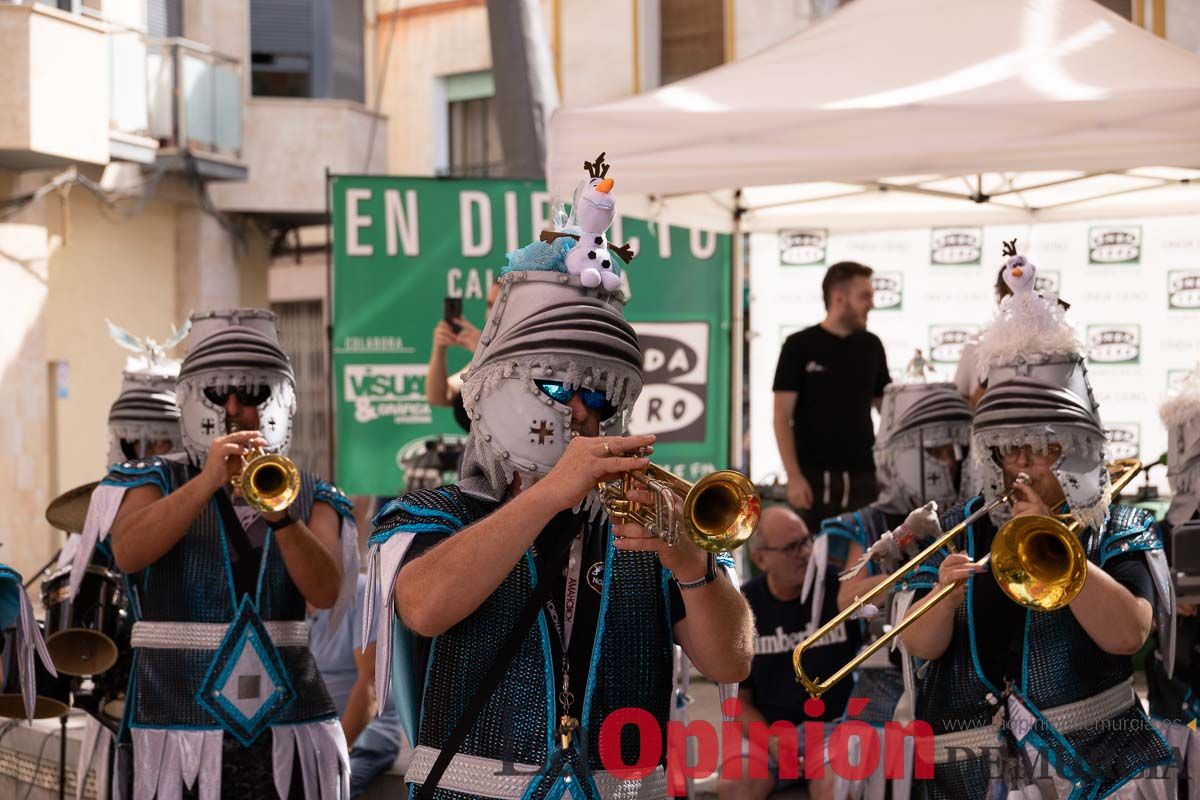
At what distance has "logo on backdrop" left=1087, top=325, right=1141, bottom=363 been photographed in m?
8.58

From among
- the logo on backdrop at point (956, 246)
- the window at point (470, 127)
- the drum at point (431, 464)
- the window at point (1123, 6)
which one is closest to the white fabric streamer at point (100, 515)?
Result: the drum at point (431, 464)

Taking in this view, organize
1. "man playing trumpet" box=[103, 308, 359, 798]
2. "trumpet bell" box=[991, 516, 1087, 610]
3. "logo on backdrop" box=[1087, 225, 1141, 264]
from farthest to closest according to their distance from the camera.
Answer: "logo on backdrop" box=[1087, 225, 1141, 264] → "man playing trumpet" box=[103, 308, 359, 798] → "trumpet bell" box=[991, 516, 1087, 610]

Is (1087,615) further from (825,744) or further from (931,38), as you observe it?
(931,38)

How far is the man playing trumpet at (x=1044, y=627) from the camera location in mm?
4137

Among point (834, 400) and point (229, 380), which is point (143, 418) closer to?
point (229, 380)

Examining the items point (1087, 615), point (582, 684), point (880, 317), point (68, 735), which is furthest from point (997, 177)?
point (582, 684)

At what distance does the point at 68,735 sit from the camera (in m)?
7.11

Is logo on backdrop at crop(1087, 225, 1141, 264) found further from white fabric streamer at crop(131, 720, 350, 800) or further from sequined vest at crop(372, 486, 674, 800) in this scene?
sequined vest at crop(372, 486, 674, 800)

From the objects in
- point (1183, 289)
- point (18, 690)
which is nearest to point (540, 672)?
point (18, 690)

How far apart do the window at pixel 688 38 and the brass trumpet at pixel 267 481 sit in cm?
1399

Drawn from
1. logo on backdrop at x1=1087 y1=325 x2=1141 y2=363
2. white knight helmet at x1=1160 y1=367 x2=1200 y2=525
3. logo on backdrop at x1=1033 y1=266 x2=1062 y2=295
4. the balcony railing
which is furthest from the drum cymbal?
the balcony railing

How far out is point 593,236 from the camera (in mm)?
Result: 3254

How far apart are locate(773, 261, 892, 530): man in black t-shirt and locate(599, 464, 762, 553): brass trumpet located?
4.46 metres

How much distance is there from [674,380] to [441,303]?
1336 mm
